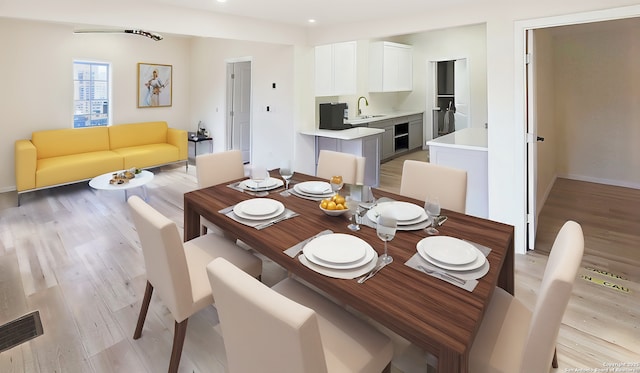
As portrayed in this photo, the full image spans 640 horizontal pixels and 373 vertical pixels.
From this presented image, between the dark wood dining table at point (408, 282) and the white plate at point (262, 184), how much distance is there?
0.29 metres

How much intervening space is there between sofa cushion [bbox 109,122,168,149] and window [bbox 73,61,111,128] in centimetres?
41

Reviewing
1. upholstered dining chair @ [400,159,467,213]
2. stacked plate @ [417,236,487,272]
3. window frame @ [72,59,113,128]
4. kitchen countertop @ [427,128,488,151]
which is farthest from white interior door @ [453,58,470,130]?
window frame @ [72,59,113,128]

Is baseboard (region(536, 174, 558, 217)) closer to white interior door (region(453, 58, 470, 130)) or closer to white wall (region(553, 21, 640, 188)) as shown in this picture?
white wall (region(553, 21, 640, 188))

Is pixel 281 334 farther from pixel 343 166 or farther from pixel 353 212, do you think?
pixel 343 166

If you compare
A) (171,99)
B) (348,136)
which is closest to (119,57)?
(171,99)

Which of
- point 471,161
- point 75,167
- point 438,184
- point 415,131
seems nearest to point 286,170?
point 438,184

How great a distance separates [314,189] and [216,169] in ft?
3.30

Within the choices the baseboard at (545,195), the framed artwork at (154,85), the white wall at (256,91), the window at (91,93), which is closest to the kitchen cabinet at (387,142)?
the white wall at (256,91)

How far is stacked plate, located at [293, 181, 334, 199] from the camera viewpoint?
87.1 inches

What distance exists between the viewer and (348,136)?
4551 mm

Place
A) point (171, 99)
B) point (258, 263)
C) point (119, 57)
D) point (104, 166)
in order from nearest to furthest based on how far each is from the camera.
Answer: point (258, 263) < point (104, 166) < point (119, 57) < point (171, 99)

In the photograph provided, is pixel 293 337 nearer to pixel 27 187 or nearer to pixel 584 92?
pixel 27 187

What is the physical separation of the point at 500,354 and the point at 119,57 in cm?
687

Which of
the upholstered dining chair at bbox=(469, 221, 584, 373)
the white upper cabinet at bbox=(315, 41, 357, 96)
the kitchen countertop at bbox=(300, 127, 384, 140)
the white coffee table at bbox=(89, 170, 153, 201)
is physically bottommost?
the upholstered dining chair at bbox=(469, 221, 584, 373)
